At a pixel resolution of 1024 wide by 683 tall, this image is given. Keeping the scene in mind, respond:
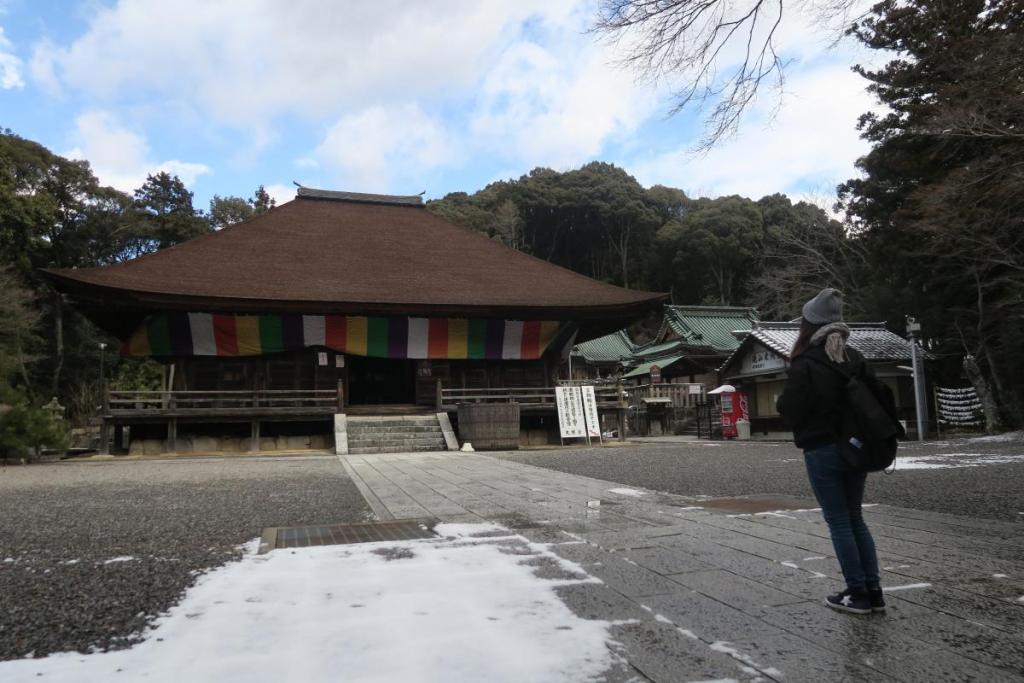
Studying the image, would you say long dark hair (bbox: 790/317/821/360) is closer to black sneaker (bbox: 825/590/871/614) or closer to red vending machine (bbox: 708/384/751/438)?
black sneaker (bbox: 825/590/871/614)

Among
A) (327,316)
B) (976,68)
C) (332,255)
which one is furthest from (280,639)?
(332,255)

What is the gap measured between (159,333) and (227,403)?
2.21 meters

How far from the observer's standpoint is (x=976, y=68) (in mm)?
6273

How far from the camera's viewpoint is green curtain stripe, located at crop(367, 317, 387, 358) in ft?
51.9

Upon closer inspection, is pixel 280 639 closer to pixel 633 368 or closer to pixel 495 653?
pixel 495 653

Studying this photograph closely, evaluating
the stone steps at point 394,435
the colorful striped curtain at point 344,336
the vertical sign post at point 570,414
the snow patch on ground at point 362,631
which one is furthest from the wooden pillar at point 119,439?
the snow patch on ground at point 362,631

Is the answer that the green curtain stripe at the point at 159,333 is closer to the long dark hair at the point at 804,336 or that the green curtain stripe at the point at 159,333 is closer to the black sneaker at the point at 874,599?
the long dark hair at the point at 804,336

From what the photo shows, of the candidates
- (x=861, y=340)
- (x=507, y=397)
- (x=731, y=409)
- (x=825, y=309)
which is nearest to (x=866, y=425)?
(x=825, y=309)

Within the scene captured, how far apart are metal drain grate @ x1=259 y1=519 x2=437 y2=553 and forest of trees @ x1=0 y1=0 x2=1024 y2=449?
19.8ft

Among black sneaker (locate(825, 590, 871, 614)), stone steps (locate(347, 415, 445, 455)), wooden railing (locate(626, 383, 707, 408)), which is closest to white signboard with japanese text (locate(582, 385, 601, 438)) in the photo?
stone steps (locate(347, 415, 445, 455))

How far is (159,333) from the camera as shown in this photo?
48.3 ft

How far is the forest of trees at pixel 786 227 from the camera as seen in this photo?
332 inches

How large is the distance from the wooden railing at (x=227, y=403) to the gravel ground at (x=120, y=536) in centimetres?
417

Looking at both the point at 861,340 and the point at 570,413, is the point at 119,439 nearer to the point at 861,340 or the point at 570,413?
the point at 570,413
